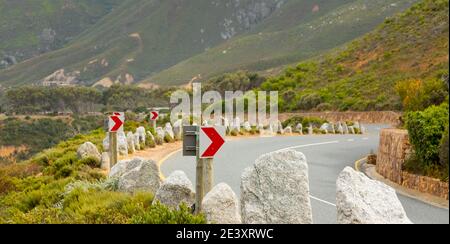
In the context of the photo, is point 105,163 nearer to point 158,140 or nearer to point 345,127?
point 158,140

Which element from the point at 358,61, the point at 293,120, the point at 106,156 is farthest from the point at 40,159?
the point at 358,61

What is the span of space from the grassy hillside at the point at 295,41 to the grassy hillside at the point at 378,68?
48.0 meters

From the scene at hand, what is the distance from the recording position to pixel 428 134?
47.0ft

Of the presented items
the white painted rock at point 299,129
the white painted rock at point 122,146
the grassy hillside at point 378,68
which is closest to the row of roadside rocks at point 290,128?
the white painted rock at point 299,129

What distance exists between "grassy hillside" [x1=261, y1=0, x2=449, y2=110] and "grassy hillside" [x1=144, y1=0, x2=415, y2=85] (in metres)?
48.0

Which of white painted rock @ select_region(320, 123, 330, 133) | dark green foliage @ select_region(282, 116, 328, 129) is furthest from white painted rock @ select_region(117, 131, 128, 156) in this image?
dark green foliage @ select_region(282, 116, 328, 129)

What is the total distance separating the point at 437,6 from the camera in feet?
208

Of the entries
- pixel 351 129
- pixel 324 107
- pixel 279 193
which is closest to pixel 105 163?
pixel 279 193

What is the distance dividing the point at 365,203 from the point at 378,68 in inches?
2075

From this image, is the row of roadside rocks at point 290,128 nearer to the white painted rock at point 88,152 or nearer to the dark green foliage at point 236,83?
the white painted rock at point 88,152

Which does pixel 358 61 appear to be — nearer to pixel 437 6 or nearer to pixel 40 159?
pixel 437 6

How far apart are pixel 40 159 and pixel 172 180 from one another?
12681mm

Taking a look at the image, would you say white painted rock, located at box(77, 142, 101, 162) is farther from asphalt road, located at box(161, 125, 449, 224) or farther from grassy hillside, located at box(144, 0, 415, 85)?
grassy hillside, located at box(144, 0, 415, 85)

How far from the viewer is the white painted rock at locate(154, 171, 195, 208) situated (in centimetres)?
909
